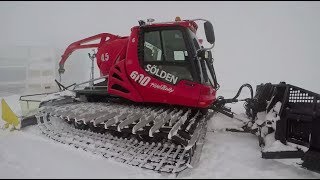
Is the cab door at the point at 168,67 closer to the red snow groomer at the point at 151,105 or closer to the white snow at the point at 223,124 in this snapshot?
the red snow groomer at the point at 151,105

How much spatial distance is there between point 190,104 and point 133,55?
4.87ft

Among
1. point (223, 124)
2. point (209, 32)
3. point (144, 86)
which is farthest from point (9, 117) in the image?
point (223, 124)

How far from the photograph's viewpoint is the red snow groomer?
13.2ft

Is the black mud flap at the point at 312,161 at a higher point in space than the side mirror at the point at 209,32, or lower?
lower

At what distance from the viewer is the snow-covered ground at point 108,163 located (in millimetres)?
3211

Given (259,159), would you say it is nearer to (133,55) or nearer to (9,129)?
(133,55)

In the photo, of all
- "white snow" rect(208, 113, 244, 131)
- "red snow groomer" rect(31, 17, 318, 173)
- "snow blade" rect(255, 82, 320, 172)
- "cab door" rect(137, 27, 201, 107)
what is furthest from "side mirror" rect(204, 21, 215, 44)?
"white snow" rect(208, 113, 244, 131)

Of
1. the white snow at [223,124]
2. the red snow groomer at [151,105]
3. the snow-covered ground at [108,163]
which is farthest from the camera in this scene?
the white snow at [223,124]

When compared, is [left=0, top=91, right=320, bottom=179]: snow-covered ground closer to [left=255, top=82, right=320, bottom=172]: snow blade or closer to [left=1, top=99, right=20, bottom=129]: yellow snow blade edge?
[left=255, top=82, right=320, bottom=172]: snow blade

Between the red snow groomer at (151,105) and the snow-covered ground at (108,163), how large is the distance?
23 cm

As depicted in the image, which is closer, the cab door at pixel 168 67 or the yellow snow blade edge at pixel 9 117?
the cab door at pixel 168 67

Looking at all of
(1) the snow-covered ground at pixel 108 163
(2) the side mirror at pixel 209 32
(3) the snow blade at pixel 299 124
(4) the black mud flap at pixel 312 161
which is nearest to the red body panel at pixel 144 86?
(2) the side mirror at pixel 209 32

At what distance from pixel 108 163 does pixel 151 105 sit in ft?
5.98

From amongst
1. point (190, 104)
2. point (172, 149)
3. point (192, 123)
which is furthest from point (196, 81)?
point (172, 149)
